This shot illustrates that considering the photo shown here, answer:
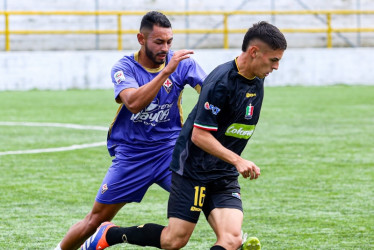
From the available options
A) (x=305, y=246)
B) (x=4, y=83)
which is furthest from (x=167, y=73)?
(x=4, y=83)

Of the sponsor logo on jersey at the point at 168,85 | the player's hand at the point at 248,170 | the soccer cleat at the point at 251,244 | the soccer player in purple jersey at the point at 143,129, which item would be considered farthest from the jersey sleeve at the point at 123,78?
the soccer cleat at the point at 251,244

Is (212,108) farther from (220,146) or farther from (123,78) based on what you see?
(123,78)

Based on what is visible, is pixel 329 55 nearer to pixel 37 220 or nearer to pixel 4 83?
pixel 4 83

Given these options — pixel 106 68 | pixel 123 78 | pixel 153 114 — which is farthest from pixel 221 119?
pixel 106 68

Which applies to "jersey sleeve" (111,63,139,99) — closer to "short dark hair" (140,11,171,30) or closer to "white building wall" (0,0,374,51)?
"short dark hair" (140,11,171,30)

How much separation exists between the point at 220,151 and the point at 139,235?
99 centimetres

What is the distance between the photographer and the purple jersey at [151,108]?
252 inches

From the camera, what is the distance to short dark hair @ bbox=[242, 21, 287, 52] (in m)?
5.52

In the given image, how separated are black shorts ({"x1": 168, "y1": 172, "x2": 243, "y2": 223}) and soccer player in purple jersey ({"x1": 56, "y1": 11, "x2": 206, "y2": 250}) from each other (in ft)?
1.92

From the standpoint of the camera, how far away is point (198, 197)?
18.8 ft

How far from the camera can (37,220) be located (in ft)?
25.9

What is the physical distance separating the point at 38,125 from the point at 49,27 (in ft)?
58.4

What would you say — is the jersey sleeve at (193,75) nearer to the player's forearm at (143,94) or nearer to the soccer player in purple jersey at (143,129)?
the soccer player in purple jersey at (143,129)

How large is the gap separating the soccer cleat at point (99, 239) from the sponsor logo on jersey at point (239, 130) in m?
1.22
